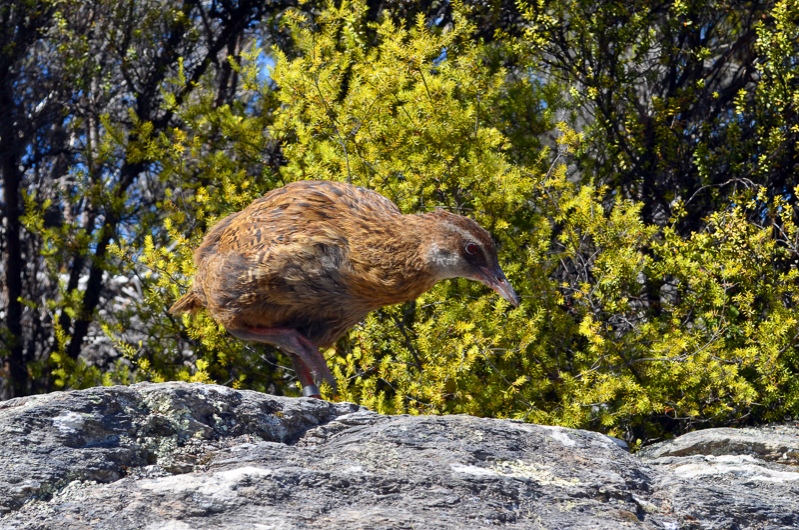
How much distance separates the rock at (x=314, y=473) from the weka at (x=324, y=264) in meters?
2.14

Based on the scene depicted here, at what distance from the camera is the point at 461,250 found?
5562 millimetres

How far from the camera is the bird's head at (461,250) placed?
18.2 ft

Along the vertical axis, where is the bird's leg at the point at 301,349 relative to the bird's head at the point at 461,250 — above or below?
below

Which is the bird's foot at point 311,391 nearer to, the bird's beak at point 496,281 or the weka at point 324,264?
the weka at point 324,264

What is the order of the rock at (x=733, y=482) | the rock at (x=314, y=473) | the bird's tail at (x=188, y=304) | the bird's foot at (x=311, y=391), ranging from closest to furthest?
the rock at (x=314, y=473), the rock at (x=733, y=482), the bird's foot at (x=311, y=391), the bird's tail at (x=188, y=304)

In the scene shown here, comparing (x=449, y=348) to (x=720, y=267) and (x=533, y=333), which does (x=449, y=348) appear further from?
(x=720, y=267)

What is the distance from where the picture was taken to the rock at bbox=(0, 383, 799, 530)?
2.67m

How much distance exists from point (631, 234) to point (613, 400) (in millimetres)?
1034

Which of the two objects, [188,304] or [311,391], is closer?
[311,391]

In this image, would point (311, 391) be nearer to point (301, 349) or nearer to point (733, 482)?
point (301, 349)

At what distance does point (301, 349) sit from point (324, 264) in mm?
486

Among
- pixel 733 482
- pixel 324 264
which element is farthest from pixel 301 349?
pixel 733 482

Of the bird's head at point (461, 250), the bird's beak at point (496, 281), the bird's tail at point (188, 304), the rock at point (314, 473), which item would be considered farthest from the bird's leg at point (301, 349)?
the rock at point (314, 473)

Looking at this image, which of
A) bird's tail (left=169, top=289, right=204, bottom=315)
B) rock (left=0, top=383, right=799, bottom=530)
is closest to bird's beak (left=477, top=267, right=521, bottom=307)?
bird's tail (left=169, top=289, right=204, bottom=315)
